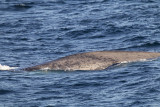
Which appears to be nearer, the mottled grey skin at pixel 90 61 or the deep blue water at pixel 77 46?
the deep blue water at pixel 77 46

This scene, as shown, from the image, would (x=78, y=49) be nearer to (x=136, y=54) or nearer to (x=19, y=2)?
(x=136, y=54)

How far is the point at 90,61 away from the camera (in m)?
22.1

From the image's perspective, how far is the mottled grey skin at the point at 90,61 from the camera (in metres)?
21.9

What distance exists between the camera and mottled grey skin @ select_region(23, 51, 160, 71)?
21.9 m

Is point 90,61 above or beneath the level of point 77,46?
above

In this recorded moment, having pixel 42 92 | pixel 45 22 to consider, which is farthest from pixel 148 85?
pixel 45 22

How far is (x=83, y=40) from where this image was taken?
29.6 meters

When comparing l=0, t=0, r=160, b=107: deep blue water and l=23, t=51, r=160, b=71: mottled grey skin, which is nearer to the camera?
l=0, t=0, r=160, b=107: deep blue water

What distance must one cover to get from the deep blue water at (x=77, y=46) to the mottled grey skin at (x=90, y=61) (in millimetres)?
413

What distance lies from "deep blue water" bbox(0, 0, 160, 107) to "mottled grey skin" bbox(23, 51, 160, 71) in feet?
1.35

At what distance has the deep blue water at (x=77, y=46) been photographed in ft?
60.0

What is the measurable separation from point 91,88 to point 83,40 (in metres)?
10.5

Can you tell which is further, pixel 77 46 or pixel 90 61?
pixel 77 46

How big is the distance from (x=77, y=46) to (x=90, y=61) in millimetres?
6098
